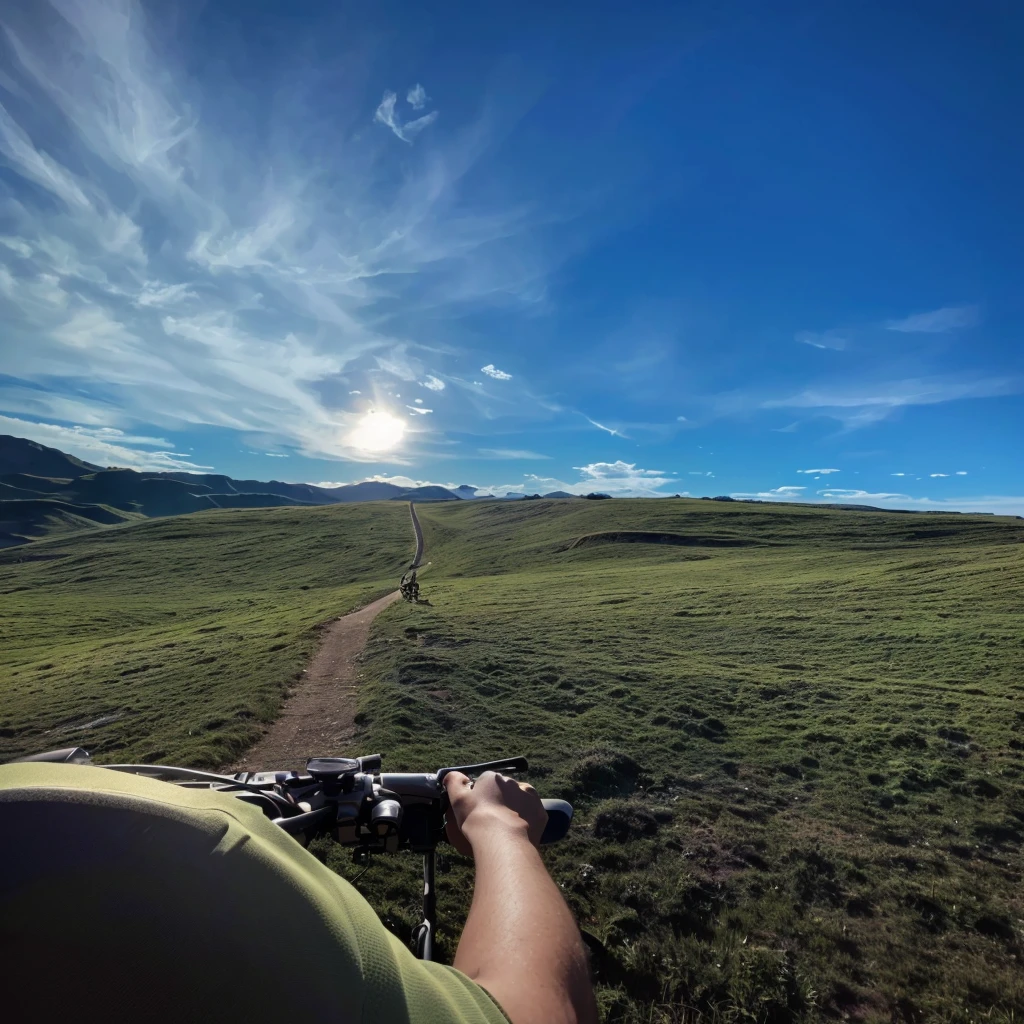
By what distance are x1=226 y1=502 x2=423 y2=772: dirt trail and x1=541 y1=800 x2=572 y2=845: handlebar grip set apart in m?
8.78

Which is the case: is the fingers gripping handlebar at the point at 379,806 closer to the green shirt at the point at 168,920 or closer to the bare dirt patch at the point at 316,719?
the green shirt at the point at 168,920

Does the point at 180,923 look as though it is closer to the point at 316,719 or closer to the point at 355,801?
the point at 355,801

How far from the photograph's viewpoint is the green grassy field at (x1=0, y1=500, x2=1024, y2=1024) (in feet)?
19.1

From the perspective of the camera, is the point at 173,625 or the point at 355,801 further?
the point at 173,625

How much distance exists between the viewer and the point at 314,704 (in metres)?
14.3

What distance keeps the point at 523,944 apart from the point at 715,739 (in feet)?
39.0

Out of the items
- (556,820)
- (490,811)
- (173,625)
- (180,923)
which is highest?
(180,923)

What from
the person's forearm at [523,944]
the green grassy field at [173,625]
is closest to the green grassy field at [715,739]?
the green grassy field at [173,625]

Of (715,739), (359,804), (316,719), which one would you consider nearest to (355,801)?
(359,804)

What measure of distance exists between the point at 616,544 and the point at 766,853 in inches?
2148

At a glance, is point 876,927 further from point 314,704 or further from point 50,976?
point 314,704

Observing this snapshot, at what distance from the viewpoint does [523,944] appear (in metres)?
1.86

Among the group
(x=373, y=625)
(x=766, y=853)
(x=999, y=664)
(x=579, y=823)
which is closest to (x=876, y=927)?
(x=766, y=853)

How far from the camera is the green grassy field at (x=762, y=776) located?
5656 mm
